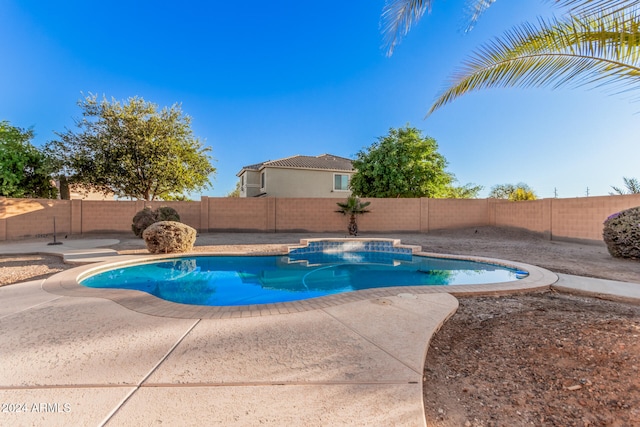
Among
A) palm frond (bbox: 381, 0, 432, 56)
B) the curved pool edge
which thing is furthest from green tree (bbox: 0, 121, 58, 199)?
palm frond (bbox: 381, 0, 432, 56)

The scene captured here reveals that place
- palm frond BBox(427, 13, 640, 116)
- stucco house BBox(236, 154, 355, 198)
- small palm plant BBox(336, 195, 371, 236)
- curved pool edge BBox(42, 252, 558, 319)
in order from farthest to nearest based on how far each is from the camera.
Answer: stucco house BBox(236, 154, 355, 198) < small palm plant BBox(336, 195, 371, 236) < curved pool edge BBox(42, 252, 558, 319) < palm frond BBox(427, 13, 640, 116)

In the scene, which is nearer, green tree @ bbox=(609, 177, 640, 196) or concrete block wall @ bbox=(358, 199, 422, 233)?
green tree @ bbox=(609, 177, 640, 196)

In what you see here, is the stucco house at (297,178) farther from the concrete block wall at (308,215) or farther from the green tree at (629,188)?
the green tree at (629,188)

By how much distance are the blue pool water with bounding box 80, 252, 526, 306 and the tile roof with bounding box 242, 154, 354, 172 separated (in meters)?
15.5

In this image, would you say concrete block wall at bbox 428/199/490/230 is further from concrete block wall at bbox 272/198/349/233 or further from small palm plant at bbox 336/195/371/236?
concrete block wall at bbox 272/198/349/233

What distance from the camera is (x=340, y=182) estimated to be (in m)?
25.0

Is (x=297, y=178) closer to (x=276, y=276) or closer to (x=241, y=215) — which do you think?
(x=241, y=215)

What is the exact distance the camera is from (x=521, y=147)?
1579cm

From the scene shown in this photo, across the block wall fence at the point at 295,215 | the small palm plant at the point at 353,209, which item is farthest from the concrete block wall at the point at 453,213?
the small palm plant at the point at 353,209

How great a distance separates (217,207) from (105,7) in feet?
31.9

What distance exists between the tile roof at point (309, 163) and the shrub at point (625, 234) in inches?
731

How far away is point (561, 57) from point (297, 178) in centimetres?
2100

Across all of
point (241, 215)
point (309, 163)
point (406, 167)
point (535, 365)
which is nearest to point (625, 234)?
point (535, 365)

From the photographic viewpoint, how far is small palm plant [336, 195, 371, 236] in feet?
48.4
